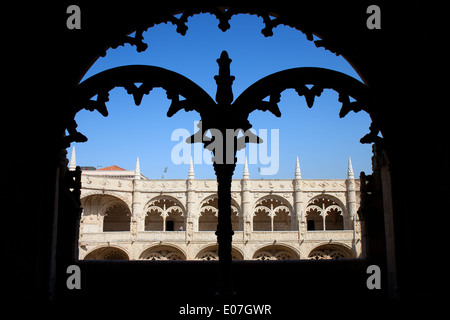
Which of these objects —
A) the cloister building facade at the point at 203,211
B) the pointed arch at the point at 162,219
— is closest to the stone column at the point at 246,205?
the cloister building facade at the point at 203,211

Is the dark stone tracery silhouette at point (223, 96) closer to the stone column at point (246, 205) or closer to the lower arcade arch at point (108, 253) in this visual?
the stone column at point (246, 205)

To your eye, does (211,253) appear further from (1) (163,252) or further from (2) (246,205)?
(2) (246,205)

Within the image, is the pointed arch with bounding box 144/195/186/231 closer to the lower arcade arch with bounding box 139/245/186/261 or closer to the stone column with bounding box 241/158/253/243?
the lower arcade arch with bounding box 139/245/186/261

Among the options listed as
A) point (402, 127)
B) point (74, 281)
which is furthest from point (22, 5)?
point (402, 127)

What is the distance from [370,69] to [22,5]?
6.67 feet

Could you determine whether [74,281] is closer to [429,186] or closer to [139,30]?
[139,30]

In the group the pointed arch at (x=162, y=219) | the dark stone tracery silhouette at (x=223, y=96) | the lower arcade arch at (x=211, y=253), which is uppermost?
the pointed arch at (x=162, y=219)

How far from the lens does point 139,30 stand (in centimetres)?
242

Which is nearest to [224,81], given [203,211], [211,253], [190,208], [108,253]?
[211,253]

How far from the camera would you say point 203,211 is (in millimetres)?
25938

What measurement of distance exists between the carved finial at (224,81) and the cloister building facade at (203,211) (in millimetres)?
21246

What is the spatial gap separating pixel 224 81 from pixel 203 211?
23.9 meters

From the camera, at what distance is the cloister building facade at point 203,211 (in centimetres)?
2408

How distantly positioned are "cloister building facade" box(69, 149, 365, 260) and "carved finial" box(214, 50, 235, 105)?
69.7 ft
